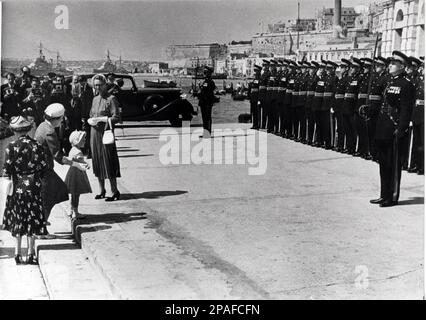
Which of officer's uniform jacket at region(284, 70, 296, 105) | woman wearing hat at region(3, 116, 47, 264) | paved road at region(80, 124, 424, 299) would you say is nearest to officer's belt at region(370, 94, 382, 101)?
paved road at region(80, 124, 424, 299)

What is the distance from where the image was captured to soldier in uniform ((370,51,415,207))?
7176 mm

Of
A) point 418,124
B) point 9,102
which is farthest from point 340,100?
point 9,102

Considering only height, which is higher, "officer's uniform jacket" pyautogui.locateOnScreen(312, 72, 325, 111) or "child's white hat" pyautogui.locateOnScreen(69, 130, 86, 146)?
"child's white hat" pyautogui.locateOnScreen(69, 130, 86, 146)

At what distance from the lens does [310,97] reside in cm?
1277

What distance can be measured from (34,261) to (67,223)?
1.26 m

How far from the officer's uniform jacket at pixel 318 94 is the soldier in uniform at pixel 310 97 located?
17 cm

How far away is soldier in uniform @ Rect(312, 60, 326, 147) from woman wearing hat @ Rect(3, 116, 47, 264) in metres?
7.34

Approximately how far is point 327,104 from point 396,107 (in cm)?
496

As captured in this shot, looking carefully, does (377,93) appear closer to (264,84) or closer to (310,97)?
(310,97)

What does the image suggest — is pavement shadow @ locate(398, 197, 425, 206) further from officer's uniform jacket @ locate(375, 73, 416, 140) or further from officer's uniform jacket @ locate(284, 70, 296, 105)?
officer's uniform jacket @ locate(284, 70, 296, 105)

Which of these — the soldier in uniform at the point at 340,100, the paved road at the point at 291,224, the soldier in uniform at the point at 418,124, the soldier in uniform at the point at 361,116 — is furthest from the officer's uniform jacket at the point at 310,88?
the soldier in uniform at the point at 418,124

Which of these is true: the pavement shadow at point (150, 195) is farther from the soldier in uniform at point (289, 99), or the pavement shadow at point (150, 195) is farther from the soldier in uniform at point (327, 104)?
the soldier in uniform at point (289, 99)

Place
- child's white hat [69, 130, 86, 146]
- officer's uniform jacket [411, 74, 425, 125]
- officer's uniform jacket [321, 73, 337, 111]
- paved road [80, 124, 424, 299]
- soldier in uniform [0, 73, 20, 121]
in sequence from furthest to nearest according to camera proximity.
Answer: officer's uniform jacket [321, 73, 337, 111]
soldier in uniform [0, 73, 20, 121]
officer's uniform jacket [411, 74, 425, 125]
child's white hat [69, 130, 86, 146]
paved road [80, 124, 424, 299]
